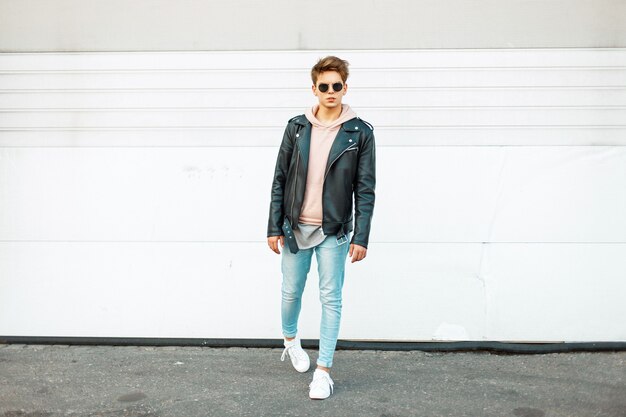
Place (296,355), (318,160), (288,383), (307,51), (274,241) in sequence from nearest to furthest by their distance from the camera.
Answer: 1. (318,160)
2. (274,241)
3. (288,383)
4. (296,355)
5. (307,51)

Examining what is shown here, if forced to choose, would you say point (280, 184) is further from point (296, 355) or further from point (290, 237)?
point (296, 355)

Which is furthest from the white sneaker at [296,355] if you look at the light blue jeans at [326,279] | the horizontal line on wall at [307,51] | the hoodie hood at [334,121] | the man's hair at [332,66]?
the horizontal line on wall at [307,51]

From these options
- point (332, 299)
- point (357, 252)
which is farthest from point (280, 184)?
point (332, 299)

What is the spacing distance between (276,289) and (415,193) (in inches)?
39.1

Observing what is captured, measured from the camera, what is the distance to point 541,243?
5.08 m

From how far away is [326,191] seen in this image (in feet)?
13.8

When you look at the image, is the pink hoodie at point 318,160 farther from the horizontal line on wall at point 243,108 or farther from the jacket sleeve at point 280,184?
the horizontal line on wall at point 243,108

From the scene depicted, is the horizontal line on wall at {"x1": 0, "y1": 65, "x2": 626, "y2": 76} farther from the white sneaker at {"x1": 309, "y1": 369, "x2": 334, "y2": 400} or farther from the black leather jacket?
the white sneaker at {"x1": 309, "y1": 369, "x2": 334, "y2": 400}

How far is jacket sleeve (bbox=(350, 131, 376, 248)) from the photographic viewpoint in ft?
13.9

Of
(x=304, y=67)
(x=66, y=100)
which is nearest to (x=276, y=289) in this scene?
(x=304, y=67)

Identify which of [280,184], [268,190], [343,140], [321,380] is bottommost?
[321,380]

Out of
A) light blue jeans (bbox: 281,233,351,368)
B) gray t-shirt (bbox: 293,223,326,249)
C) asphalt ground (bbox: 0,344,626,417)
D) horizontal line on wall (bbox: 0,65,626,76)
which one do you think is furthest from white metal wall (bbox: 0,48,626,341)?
gray t-shirt (bbox: 293,223,326,249)

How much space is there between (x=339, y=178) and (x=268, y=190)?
0.99 metres

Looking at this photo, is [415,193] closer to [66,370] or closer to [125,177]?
[125,177]
